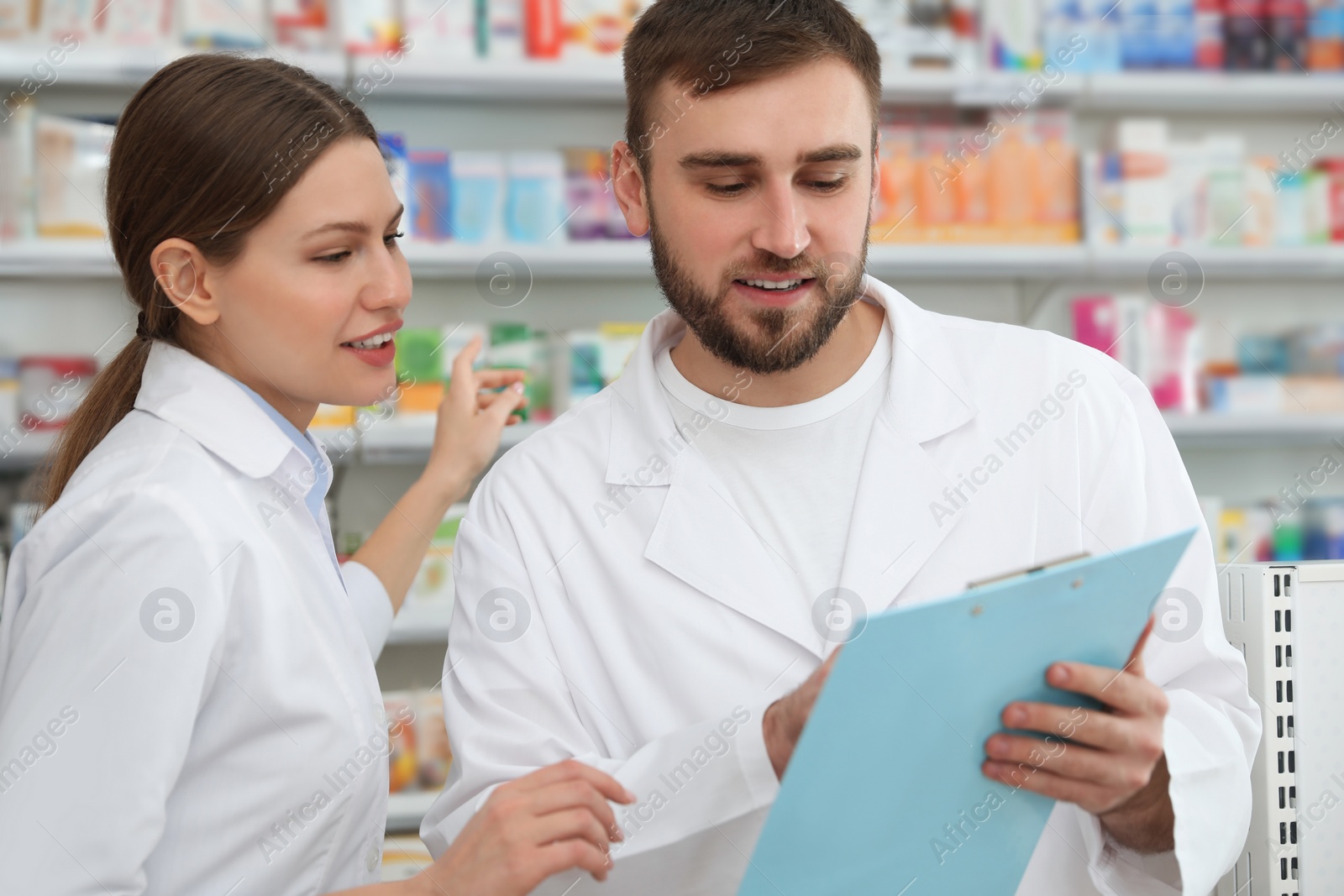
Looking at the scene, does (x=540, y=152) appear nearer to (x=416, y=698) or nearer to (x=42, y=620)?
(x=416, y=698)

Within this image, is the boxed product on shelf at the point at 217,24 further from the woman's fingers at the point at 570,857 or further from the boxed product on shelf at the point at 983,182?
the woman's fingers at the point at 570,857

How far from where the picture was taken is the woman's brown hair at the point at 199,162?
115cm

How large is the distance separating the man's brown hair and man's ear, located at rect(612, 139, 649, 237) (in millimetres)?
46

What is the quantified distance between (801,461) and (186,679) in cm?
70

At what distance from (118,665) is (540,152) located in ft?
6.62

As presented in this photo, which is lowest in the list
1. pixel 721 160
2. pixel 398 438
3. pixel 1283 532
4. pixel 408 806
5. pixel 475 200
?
pixel 408 806

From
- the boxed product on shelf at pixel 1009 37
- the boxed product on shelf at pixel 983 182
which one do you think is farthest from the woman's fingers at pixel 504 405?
the boxed product on shelf at pixel 1009 37

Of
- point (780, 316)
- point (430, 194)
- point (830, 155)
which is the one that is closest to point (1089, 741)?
point (780, 316)

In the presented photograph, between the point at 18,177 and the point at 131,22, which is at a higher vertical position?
the point at 131,22

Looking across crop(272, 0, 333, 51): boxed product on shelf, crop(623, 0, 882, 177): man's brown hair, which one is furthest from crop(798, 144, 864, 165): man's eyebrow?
crop(272, 0, 333, 51): boxed product on shelf

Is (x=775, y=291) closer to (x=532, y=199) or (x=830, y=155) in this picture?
(x=830, y=155)

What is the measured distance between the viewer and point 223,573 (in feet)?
3.22

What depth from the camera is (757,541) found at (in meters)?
1.21

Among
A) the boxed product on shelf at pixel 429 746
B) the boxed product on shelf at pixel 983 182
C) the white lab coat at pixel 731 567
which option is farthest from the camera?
the boxed product on shelf at pixel 983 182
